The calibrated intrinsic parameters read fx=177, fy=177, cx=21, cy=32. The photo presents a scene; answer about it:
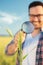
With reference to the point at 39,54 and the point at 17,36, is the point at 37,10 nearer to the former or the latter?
the point at 17,36

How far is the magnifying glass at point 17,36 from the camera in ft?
6.08

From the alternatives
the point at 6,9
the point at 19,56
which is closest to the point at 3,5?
the point at 6,9

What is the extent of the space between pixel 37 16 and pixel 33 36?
0.22 meters

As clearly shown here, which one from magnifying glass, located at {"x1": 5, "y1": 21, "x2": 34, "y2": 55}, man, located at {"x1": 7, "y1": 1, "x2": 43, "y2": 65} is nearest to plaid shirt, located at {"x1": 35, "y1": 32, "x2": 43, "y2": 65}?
man, located at {"x1": 7, "y1": 1, "x2": 43, "y2": 65}

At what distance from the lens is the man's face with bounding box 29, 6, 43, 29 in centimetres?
190

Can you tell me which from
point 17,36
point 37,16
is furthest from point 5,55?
point 37,16

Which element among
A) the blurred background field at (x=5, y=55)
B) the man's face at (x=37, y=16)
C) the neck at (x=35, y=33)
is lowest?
the blurred background field at (x=5, y=55)

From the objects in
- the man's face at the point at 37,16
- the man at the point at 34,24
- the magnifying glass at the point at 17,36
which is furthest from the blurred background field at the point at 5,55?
the man's face at the point at 37,16

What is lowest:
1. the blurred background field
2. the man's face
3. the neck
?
the blurred background field

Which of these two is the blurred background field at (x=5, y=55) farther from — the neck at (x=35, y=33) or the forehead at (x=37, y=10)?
the forehead at (x=37, y=10)

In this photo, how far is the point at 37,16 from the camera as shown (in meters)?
1.90

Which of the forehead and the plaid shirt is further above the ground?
the forehead

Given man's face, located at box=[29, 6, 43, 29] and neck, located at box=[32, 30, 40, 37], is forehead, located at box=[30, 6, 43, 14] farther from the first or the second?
neck, located at box=[32, 30, 40, 37]

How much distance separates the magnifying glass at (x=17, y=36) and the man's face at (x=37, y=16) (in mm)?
48
